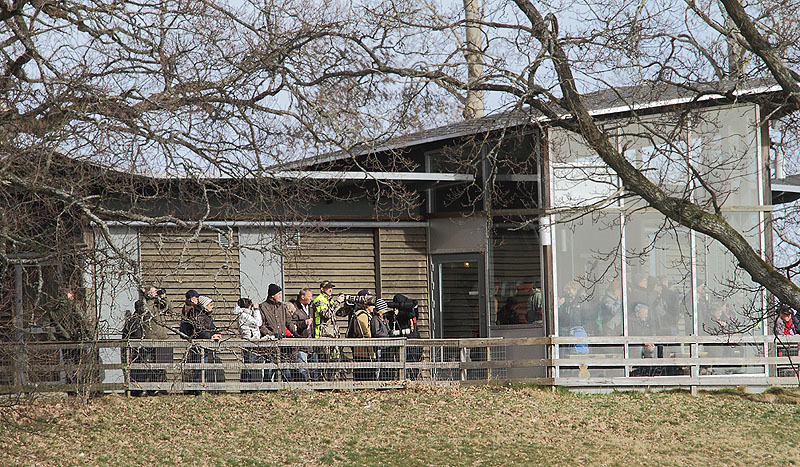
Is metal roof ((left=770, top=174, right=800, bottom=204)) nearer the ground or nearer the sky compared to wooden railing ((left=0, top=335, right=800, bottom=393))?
nearer the sky

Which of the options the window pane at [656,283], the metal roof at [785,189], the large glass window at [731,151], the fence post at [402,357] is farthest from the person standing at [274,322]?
the metal roof at [785,189]

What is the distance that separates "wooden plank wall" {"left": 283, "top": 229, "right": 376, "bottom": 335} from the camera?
19.0 metres

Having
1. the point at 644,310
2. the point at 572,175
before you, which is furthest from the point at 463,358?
the point at 572,175

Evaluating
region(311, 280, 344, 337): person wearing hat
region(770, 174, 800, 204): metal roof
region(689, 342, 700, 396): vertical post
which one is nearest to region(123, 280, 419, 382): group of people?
region(311, 280, 344, 337): person wearing hat

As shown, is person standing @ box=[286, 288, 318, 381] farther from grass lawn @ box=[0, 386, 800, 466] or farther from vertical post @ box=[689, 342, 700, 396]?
vertical post @ box=[689, 342, 700, 396]

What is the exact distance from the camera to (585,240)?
17250 millimetres

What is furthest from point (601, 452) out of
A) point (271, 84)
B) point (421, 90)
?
point (271, 84)

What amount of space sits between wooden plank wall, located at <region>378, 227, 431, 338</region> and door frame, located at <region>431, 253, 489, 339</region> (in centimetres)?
12

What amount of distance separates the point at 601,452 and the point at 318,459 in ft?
12.4

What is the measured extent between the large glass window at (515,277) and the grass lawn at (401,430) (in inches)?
65.8

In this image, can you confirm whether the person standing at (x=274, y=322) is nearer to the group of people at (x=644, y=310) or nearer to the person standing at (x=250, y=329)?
the person standing at (x=250, y=329)

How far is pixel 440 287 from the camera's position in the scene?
19609mm

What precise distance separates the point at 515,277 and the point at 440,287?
2.35 meters

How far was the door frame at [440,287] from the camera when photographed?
18672 millimetres
